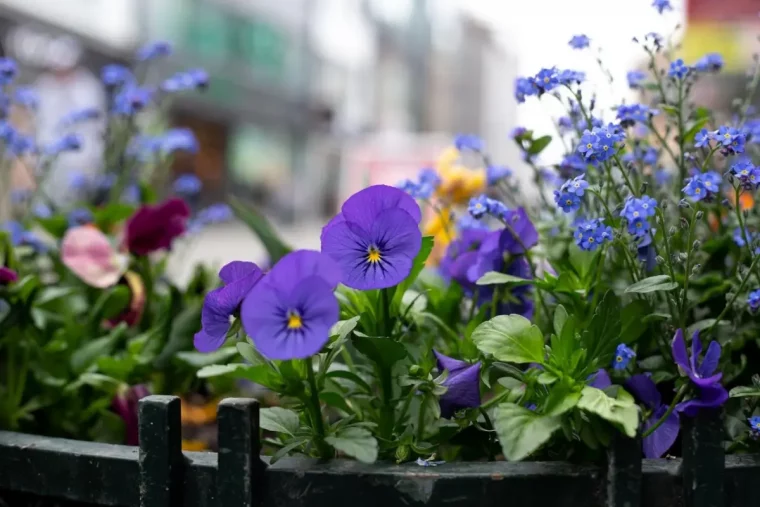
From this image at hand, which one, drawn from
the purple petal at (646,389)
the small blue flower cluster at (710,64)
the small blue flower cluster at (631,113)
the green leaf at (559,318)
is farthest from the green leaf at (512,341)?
the small blue flower cluster at (710,64)

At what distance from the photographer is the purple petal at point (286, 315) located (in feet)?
1.80

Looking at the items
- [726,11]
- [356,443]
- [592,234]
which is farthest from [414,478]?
[726,11]

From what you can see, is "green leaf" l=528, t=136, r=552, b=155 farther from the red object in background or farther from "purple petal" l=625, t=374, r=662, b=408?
the red object in background

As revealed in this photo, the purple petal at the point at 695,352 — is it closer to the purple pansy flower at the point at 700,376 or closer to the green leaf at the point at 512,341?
the purple pansy flower at the point at 700,376

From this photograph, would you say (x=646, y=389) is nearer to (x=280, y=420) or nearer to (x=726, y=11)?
(x=280, y=420)

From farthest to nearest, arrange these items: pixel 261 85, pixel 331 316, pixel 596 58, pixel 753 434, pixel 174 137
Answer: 1. pixel 261 85
2. pixel 174 137
3. pixel 596 58
4. pixel 753 434
5. pixel 331 316

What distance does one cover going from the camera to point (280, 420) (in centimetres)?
67

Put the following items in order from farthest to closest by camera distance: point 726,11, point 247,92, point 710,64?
point 247,92, point 726,11, point 710,64

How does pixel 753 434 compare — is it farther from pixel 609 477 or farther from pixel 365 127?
pixel 365 127

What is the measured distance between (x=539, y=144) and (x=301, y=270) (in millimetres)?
409

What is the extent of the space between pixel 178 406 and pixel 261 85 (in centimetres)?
1687

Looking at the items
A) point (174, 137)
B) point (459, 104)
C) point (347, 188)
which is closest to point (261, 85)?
point (347, 188)

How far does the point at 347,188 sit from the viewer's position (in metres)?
4.94

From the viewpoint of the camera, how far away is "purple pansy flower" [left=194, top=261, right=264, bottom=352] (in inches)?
24.0
